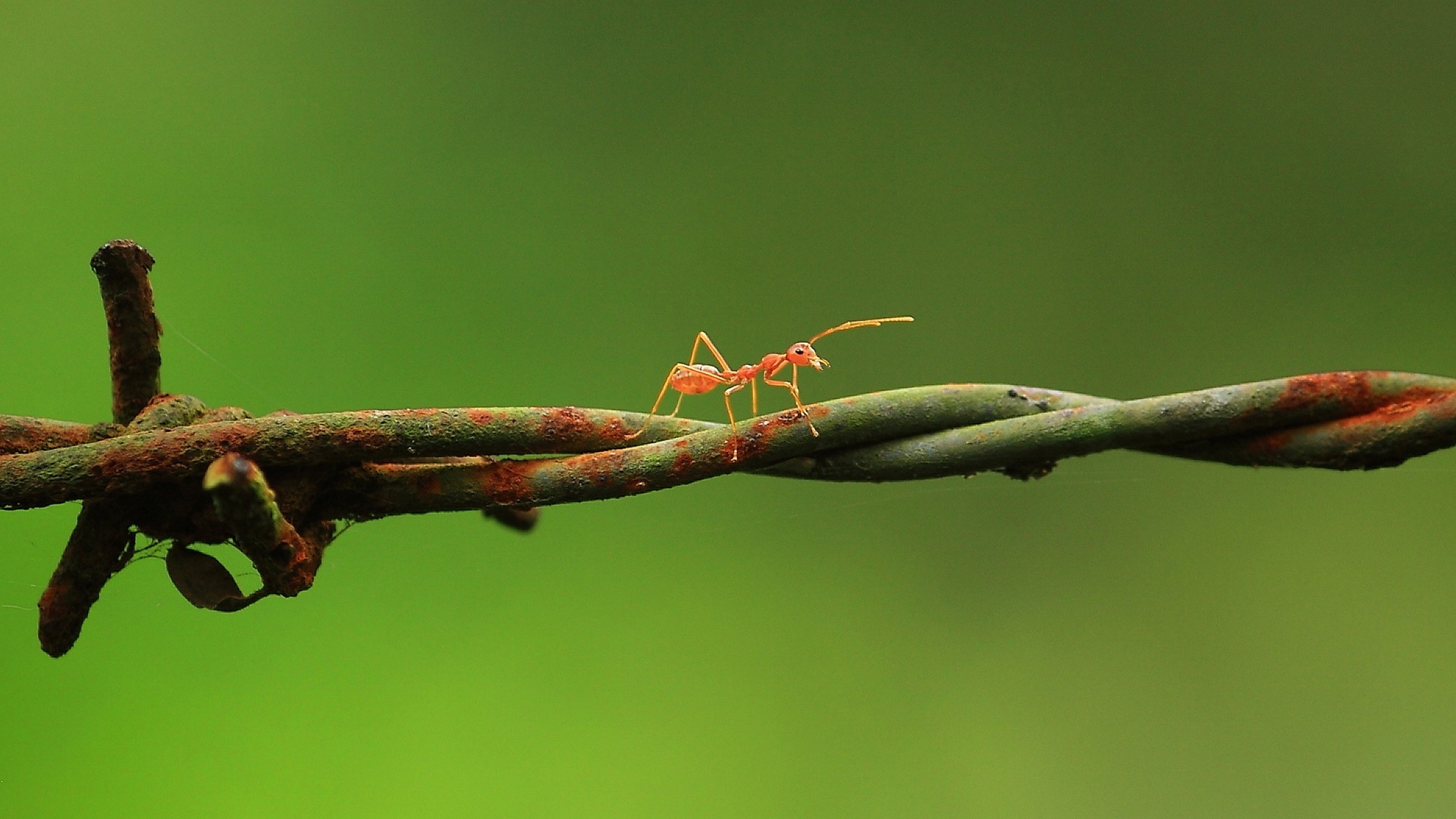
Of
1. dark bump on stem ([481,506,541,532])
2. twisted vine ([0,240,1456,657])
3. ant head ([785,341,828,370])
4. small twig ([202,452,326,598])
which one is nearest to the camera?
small twig ([202,452,326,598])

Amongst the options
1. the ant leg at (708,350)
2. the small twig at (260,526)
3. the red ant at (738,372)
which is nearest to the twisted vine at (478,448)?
the small twig at (260,526)

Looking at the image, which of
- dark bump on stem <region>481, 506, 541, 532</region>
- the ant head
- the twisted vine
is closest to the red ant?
the ant head

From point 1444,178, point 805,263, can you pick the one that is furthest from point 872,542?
point 1444,178

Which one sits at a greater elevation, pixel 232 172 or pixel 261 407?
pixel 232 172

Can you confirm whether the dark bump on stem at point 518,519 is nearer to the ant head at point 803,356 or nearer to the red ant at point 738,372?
the red ant at point 738,372

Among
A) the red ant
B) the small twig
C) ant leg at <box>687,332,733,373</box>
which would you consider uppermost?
ant leg at <box>687,332,733,373</box>

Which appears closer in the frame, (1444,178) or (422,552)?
(422,552)

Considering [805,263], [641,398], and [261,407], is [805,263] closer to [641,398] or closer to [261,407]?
[641,398]

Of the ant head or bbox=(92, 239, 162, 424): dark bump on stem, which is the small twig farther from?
the ant head
